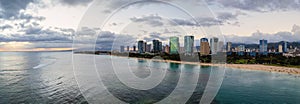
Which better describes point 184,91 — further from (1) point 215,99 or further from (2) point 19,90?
(2) point 19,90

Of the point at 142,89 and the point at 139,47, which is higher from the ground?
the point at 139,47

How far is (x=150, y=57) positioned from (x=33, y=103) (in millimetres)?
46310

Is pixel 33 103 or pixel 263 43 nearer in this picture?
pixel 33 103

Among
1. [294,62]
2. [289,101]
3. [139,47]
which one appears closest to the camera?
[289,101]

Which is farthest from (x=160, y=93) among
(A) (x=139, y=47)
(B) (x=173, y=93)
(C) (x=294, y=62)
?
(A) (x=139, y=47)

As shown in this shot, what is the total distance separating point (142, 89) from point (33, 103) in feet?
21.1

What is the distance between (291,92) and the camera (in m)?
15.0

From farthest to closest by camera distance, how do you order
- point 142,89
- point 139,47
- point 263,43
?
point 263,43 < point 139,47 < point 142,89

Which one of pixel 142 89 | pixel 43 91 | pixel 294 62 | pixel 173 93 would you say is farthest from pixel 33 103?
pixel 294 62

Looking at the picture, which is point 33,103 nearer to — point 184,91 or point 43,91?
point 43,91

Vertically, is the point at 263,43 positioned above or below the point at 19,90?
above

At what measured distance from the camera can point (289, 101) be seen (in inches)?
486

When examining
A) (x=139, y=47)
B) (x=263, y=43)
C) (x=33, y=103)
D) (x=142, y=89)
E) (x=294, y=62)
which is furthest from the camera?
(x=263, y=43)

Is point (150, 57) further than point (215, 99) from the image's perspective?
Yes
